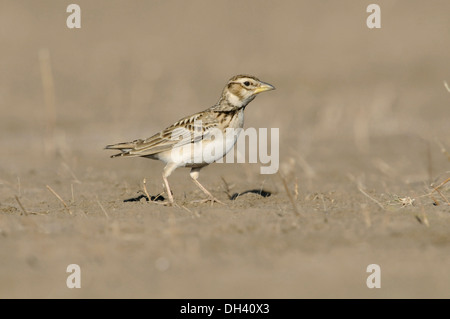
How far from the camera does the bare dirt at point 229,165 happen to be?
5066 mm

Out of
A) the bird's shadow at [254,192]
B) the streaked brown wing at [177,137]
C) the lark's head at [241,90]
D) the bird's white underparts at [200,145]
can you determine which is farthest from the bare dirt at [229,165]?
the lark's head at [241,90]

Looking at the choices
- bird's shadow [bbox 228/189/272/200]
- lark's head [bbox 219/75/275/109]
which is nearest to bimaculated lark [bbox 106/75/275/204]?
lark's head [bbox 219/75/275/109]

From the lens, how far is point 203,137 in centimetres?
769

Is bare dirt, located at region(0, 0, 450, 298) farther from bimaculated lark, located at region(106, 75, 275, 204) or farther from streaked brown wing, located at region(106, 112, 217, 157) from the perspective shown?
streaked brown wing, located at region(106, 112, 217, 157)

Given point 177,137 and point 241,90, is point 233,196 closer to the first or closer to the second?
point 177,137

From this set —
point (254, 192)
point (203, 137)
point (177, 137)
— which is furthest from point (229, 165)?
point (203, 137)

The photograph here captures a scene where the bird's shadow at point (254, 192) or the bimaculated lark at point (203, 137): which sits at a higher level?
the bimaculated lark at point (203, 137)

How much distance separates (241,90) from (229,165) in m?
3.74

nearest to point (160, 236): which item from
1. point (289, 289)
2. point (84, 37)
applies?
point (289, 289)

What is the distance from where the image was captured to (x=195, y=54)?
2172cm

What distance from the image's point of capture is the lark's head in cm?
806

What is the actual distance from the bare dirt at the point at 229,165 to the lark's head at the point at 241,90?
91cm

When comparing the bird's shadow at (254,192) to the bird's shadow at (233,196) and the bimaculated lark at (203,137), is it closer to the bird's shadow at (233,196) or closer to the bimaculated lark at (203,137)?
the bird's shadow at (233,196)

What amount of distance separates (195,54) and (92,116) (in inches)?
245
